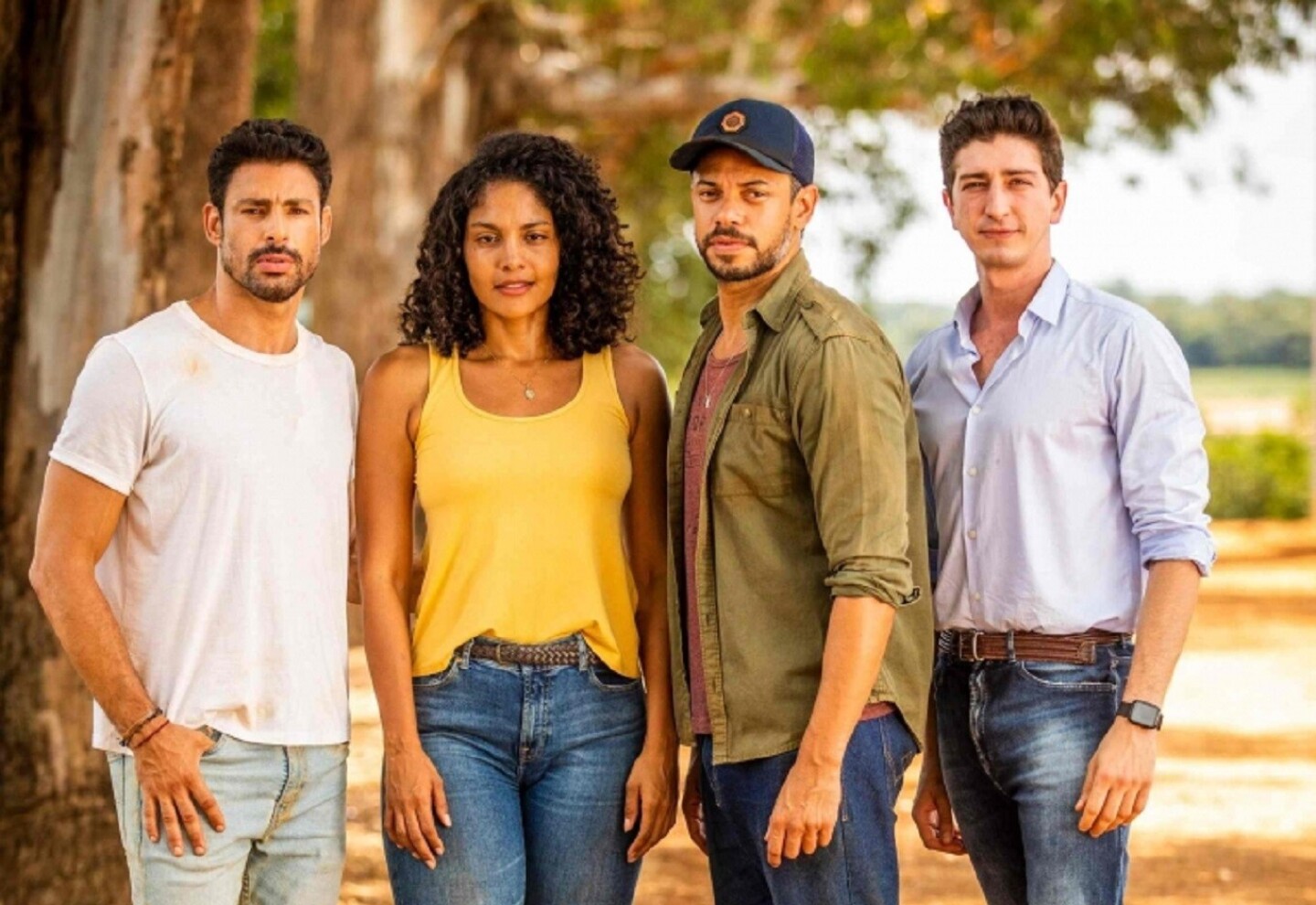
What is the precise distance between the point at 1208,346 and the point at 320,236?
165 feet

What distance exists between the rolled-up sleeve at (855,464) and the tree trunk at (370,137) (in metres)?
9.95

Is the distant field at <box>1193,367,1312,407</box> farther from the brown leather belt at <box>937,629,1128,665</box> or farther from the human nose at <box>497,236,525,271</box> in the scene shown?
the human nose at <box>497,236,525,271</box>

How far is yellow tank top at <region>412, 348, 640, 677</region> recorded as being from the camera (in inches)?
156

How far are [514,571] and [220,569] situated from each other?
60cm

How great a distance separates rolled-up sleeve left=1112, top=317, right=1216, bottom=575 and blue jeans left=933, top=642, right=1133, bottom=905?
0.28 metres

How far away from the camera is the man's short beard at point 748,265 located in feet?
12.8

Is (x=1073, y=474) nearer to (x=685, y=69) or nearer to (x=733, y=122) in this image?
(x=733, y=122)

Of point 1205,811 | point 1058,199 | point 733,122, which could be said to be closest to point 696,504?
point 733,122

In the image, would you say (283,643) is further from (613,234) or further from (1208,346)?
(1208,346)

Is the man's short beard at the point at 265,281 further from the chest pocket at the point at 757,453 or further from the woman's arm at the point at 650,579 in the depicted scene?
the chest pocket at the point at 757,453

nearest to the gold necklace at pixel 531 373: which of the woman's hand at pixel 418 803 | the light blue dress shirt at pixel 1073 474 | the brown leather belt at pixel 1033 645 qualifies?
the woman's hand at pixel 418 803

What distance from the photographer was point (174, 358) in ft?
12.6

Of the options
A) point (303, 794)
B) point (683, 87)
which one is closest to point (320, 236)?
point (303, 794)

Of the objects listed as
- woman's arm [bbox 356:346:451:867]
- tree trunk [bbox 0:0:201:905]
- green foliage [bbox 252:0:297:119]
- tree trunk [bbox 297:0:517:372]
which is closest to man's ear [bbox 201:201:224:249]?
woman's arm [bbox 356:346:451:867]
